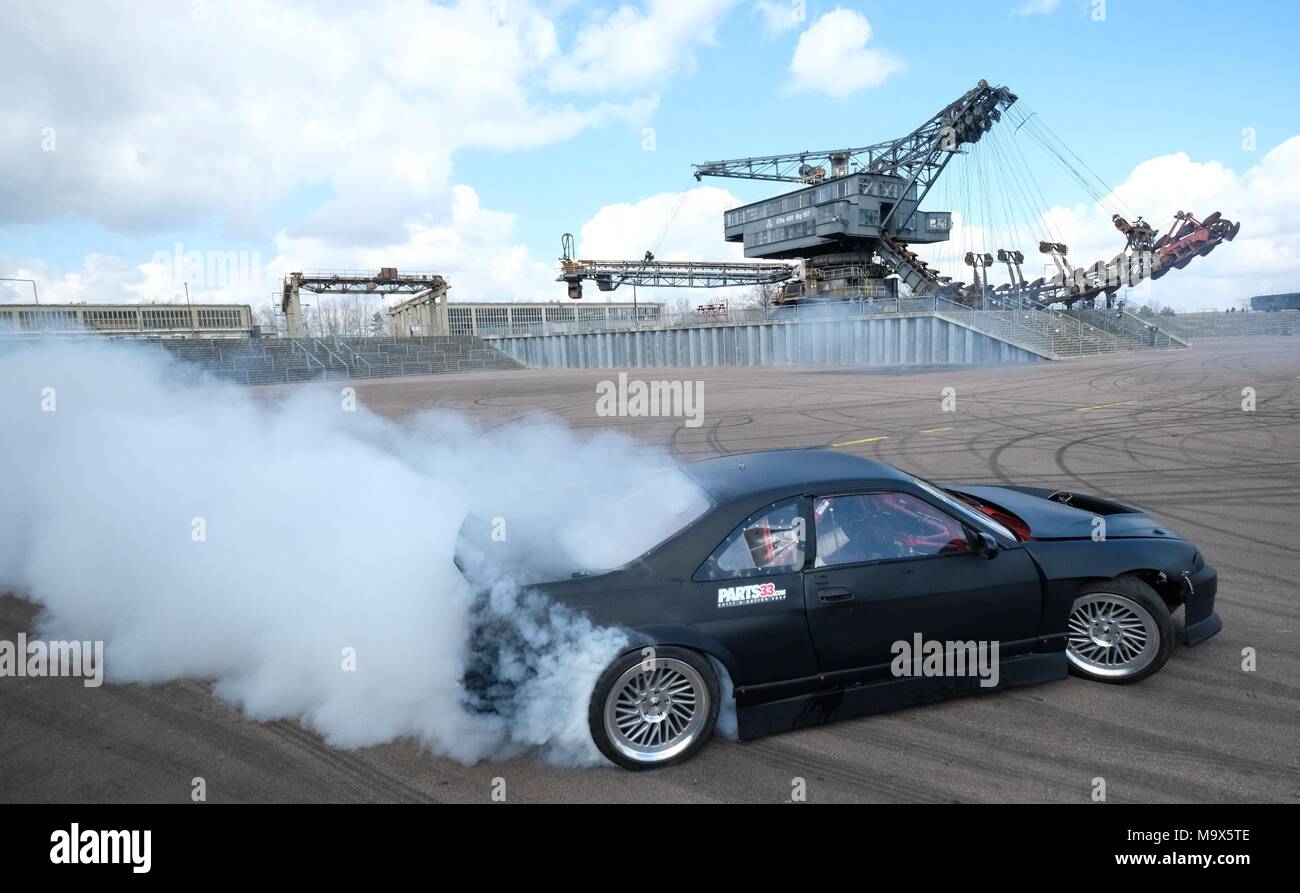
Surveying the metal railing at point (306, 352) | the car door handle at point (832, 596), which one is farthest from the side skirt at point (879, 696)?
the metal railing at point (306, 352)

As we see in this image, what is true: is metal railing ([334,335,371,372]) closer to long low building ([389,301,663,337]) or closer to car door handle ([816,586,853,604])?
long low building ([389,301,663,337])

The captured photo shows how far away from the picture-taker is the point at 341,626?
379 centimetres

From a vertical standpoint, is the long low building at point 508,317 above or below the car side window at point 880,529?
above

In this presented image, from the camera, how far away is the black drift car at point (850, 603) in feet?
10.6

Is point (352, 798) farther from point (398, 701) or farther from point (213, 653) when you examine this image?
point (213, 653)

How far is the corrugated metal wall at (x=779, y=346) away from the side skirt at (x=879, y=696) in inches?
1205

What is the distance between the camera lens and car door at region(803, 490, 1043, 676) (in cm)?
339

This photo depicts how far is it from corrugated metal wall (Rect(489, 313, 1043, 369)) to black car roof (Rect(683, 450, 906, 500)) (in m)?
30.6

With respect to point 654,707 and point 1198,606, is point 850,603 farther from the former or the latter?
point 1198,606

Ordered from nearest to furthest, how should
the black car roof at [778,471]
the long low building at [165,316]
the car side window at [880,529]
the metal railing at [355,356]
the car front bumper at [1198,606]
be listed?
1. the car side window at [880,529]
2. the black car roof at [778,471]
3. the car front bumper at [1198,606]
4. the metal railing at [355,356]
5. the long low building at [165,316]

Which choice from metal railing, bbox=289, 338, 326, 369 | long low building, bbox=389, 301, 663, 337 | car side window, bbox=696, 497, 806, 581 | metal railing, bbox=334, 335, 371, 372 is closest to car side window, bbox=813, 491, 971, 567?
car side window, bbox=696, 497, 806, 581

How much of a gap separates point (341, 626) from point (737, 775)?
87.8 inches

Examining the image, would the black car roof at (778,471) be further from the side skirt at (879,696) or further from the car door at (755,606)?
the side skirt at (879,696)
